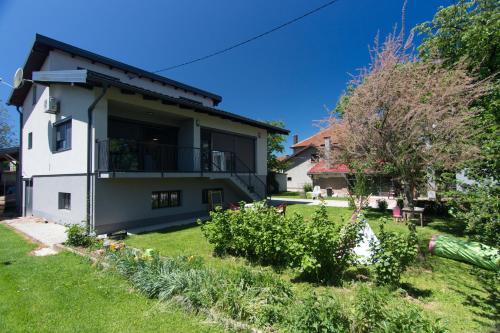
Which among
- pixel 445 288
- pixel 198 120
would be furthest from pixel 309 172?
pixel 445 288

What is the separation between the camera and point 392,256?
416 cm

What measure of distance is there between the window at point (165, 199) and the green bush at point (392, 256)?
938cm

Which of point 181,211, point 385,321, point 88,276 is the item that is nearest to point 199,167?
point 181,211

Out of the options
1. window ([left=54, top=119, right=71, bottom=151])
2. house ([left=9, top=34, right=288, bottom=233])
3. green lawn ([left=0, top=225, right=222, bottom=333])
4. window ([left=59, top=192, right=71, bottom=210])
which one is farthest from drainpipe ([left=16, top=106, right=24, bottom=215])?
green lawn ([left=0, top=225, right=222, bottom=333])

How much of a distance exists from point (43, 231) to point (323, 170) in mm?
23320

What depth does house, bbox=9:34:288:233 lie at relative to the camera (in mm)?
9516

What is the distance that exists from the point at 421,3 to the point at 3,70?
22.2 meters

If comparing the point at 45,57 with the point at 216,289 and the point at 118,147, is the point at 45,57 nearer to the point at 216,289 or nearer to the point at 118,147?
the point at 118,147

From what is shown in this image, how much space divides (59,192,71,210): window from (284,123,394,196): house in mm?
10740

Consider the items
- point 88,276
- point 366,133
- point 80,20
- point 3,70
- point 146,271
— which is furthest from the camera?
point 3,70

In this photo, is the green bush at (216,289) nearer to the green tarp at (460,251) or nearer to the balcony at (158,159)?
the green tarp at (460,251)

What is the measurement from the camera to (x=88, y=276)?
5.27 m

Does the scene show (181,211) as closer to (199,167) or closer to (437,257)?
(199,167)

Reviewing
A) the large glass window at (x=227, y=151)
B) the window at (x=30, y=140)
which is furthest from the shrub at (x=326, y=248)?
the window at (x=30, y=140)
